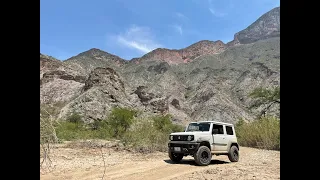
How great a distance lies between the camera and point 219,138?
12469mm

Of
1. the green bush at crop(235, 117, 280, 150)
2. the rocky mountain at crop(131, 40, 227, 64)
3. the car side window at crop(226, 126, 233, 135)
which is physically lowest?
the green bush at crop(235, 117, 280, 150)

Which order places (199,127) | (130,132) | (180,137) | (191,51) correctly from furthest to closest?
(191,51)
(130,132)
(199,127)
(180,137)

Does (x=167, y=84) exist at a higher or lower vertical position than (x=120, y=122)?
higher

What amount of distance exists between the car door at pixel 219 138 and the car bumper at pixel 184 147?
0.99m

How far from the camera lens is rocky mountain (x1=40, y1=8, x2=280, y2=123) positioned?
40156mm

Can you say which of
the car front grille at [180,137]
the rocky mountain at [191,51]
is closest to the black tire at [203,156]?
the car front grille at [180,137]

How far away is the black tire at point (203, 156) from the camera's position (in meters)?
11.6

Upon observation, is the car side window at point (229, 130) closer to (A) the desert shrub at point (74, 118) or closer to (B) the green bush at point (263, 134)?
(B) the green bush at point (263, 134)

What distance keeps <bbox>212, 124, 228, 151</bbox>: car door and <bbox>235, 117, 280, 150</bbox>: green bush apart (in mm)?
8133

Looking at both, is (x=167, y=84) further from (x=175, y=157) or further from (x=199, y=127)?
(x=199, y=127)

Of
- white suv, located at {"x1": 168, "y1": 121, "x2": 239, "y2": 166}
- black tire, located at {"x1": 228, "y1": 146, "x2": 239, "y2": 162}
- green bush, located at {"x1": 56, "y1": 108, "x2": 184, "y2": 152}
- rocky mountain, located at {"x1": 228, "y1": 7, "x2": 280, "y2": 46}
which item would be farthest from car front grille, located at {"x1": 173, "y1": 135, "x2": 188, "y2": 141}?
Answer: rocky mountain, located at {"x1": 228, "y1": 7, "x2": 280, "y2": 46}

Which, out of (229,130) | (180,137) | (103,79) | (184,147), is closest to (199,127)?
(180,137)

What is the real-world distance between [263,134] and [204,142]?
10729mm

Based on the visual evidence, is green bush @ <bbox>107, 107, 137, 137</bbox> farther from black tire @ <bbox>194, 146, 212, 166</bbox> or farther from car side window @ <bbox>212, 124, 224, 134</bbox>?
black tire @ <bbox>194, 146, 212, 166</bbox>
